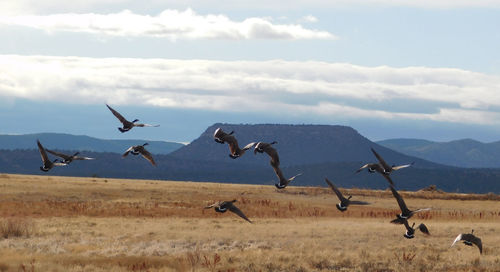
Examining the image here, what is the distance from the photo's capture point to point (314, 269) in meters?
41.2

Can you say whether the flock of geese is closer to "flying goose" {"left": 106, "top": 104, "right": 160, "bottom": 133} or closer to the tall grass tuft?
"flying goose" {"left": 106, "top": 104, "right": 160, "bottom": 133}

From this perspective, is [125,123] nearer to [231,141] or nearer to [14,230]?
[231,141]

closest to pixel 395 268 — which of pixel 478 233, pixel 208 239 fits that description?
pixel 208 239

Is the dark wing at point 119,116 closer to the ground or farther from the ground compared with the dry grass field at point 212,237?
farther from the ground

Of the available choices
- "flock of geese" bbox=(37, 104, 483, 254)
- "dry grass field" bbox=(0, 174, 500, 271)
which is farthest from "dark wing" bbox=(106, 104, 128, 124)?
"dry grass field" bbox=(0, 174, 500, 271)

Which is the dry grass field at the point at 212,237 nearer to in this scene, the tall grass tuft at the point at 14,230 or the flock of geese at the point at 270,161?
the tall grass tuft at the point at 14,230

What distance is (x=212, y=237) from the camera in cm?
5272

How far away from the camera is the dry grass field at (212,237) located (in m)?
42.0

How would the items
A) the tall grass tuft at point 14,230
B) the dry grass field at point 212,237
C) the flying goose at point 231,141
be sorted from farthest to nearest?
the tall grass tuft at point 14,230 → the dry grass field at point 212,237 → the flying goose at point 231,141

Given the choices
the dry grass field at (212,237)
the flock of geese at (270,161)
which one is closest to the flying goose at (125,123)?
the flock of geese at (270,161)

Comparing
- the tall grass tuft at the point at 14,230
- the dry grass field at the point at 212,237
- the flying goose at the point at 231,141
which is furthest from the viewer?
the tall grass tuft at the point at 14,230

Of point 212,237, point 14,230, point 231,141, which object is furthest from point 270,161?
point 14,230

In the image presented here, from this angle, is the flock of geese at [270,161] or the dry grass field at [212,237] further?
the dry grass field at [212,237]

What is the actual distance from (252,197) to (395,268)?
182ft
